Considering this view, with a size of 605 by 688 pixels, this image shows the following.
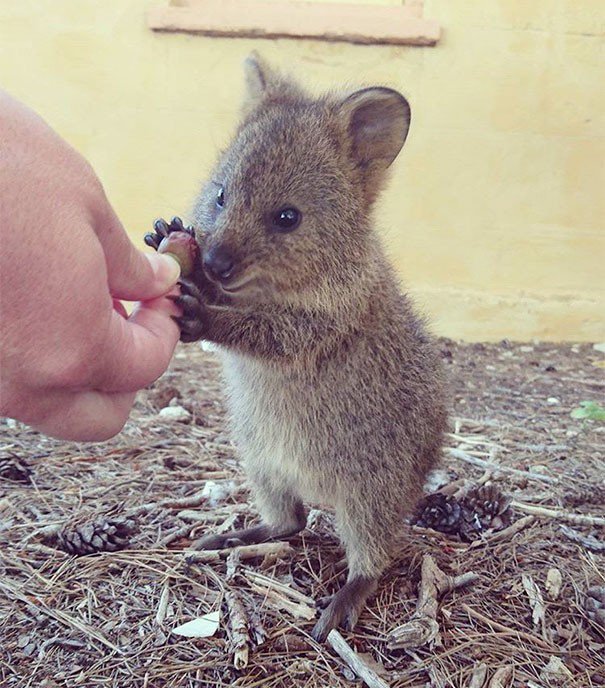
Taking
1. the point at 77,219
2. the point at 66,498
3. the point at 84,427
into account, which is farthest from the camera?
the point at 66,498

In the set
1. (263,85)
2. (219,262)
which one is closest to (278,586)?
(219,262)

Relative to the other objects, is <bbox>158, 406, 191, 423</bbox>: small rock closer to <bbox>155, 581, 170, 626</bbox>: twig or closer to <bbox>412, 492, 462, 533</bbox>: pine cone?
<bbox>412, 492, 462, 533</bbox>: pine cone

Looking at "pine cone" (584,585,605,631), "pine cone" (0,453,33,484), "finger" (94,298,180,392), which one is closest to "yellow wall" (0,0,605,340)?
"pine cone" (0,453,33,484)

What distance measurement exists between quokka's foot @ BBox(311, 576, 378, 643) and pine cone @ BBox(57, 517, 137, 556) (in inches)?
29.2

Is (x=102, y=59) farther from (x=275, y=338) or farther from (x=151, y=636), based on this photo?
(x=151, y=636)

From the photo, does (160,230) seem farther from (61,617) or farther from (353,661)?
(353,661)

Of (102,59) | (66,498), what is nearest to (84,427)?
(66,498)

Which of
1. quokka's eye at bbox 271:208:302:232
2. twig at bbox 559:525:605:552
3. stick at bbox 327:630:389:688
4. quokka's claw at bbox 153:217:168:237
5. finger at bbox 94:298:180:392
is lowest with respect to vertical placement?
stick at bbox 327:630:389:688

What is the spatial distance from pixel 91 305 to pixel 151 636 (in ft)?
3.92

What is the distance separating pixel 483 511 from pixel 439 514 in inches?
6.8

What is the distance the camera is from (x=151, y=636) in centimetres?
216

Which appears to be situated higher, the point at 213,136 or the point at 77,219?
the point at 213,136

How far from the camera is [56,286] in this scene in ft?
4.34

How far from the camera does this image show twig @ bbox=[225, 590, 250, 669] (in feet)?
6.77
